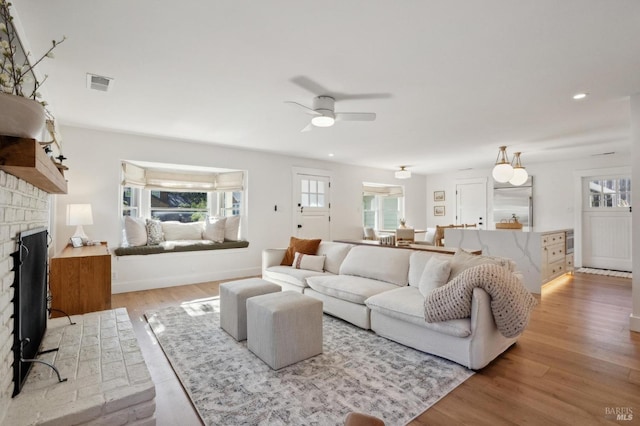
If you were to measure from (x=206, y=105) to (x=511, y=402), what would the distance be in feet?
12.0

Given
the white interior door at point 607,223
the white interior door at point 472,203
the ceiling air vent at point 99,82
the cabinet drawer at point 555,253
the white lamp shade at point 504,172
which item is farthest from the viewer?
the white interior door at point 472,203

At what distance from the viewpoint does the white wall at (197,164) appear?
4152 mm

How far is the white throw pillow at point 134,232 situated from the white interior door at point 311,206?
2736mm

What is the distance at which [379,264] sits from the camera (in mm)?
3443

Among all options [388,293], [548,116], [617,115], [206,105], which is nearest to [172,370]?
[388,293]

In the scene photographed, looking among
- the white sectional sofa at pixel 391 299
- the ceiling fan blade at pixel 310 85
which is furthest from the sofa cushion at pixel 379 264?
the ceiling fan blade at pixel 310 85

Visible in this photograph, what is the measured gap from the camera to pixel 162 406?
1860mm

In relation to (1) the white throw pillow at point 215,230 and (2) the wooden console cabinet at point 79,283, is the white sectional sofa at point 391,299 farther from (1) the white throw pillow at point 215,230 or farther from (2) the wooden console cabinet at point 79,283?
(2) the wooden console cabinet at point 79,283

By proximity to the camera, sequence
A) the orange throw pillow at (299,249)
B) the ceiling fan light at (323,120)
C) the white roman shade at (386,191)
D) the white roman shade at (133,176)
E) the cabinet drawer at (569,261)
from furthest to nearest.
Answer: the white roman shade at (386,191)
the cabinet drawer at (569,261)
the white roman shade at (133,176)
the orange throw pillow at (299,249)
the ceiling fan light at (323,120)

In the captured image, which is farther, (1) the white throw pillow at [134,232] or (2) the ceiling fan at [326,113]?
(1) the white throw pillow at [134,232]

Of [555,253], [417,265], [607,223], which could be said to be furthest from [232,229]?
[607,223]

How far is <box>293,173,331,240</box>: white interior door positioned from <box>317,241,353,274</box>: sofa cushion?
2.13 m

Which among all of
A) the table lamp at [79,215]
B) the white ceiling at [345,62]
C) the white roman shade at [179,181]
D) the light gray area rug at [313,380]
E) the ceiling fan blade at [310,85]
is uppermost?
the white ceiling at [345,62]

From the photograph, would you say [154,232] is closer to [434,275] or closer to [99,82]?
[99,82]
